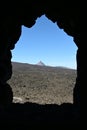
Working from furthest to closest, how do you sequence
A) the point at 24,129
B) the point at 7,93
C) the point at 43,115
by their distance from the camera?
the point at 7,93
the point at 43,115
the point at 24,129

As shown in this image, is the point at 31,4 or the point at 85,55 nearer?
the point at 85,55

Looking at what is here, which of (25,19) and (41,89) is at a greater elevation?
(25,19)

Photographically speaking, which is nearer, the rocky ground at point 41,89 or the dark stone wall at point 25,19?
the dark stone wall at point 25,19

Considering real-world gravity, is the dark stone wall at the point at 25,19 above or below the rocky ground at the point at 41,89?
above

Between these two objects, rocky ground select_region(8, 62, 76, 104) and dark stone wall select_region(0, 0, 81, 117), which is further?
rocky ground select_region(8, 62, 76, 104)

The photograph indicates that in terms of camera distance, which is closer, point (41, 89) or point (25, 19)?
point (25, 19)

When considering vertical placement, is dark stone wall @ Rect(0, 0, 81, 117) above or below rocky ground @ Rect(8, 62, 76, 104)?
above

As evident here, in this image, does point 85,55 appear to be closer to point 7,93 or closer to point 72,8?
point 72,8

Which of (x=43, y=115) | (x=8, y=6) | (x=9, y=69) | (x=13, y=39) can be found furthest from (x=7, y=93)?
(x=8, y=6)
